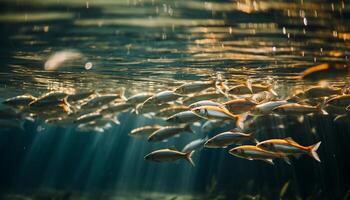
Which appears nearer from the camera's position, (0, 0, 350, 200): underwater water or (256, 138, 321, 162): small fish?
(256, 138, 321, 162): small fish

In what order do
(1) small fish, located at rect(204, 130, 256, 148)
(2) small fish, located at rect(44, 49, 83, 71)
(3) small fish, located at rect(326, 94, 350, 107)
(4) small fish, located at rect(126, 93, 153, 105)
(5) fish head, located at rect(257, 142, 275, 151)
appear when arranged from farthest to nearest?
1. (2) small fish, located at rect(44, 49, 83, 71)
2. (4) small fish, located at rect(126, 93, 153, 105)
3. (3) small fish, located at rect(326, 94, 350, 107)
4. (1) small fish, located at rect(204, 130, 256, 148)
5. (5) fish head, located at rect(257, 142, 275, 151)

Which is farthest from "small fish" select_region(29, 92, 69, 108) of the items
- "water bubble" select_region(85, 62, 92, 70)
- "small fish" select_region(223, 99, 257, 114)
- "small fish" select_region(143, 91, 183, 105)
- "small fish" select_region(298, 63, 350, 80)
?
"small fish" select_region(298, 63, 350, 80)

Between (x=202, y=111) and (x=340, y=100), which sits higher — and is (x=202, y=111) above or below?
above

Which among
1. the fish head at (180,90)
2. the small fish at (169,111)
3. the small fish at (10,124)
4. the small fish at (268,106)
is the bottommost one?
the small fish at (10,124)

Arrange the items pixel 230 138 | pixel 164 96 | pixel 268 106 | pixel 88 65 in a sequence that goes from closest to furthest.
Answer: pixel 230 138
pixel 268 106
pixel 164 96
pixel 88 65

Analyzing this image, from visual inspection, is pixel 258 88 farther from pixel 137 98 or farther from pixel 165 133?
pixel 137 98

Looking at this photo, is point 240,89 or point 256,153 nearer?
point 256,153

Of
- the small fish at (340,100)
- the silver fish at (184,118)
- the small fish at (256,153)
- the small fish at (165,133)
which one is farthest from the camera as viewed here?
the small fish at (340,100)

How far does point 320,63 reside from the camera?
1748 centimetres

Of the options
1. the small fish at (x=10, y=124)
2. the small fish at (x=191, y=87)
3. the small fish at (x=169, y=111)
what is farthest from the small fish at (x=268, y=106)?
the small fish at (x=10, y=124)

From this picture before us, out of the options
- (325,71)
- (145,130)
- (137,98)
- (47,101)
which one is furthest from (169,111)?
(325,71)

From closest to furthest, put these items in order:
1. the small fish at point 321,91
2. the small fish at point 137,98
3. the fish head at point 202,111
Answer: the fish head at point 202,111 → the small fish at point 321,91 → the small fish at point 137,98

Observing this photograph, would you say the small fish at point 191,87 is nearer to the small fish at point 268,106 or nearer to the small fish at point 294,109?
the small fish at point 268,106

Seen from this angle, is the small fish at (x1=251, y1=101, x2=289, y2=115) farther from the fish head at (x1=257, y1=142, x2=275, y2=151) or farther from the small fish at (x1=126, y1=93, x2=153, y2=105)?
the small fish at (x1=126, y1=93, x2=153, y2=105)
